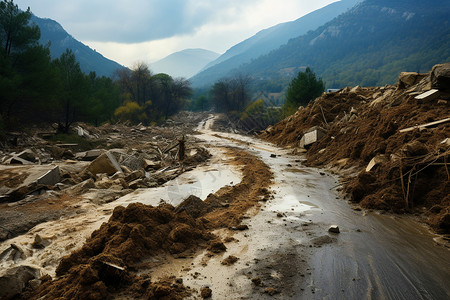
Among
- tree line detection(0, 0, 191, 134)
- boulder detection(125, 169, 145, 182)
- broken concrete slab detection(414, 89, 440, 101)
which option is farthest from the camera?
tree line detection(0, 0, 191, 134)

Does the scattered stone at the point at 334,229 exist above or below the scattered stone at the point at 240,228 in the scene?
below

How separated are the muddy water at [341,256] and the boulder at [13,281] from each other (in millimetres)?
2013

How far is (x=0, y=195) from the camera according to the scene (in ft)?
20.1

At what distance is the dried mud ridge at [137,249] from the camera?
9.21 feet

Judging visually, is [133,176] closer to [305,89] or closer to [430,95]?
[430,95]

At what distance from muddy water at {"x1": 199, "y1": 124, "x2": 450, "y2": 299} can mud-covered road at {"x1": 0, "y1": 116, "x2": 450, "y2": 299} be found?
0.04 feet

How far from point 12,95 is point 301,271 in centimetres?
1826

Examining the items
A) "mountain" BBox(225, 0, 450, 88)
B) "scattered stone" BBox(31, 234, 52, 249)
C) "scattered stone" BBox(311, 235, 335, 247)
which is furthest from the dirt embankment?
"mountain" BBox(225, 0, 450, 88)

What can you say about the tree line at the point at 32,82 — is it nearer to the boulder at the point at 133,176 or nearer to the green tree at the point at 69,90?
the green tree at the point at 69,90

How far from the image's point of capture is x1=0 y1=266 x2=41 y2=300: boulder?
9.00 feet

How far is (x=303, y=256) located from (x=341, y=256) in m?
0.54

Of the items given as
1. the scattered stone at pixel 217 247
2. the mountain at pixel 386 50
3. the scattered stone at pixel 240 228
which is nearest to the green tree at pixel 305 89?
the scattered stone at pixel 240 228

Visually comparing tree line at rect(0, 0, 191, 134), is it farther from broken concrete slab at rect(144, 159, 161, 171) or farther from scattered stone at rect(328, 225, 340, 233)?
scattered stone at rect(328, 225, 340, 233)

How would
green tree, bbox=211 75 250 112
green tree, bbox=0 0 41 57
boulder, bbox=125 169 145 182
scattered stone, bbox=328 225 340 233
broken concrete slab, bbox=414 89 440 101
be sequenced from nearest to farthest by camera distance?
scattered stone, bbox=328 225 340 233
boulder, bbox=125 169 145 182
broken concrete slab, bbox=414 89 440 101
green tree, bbox=0 0 41 57
green tree, bbox=211 75 250 112
